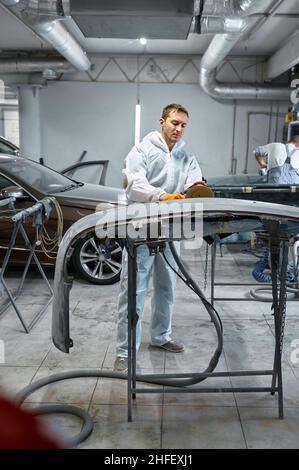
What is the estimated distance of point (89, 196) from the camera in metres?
4.85

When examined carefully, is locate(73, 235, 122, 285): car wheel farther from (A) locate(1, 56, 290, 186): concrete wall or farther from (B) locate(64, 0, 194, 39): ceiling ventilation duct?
(A) locate(1, 56, 290, 186): concrete wall

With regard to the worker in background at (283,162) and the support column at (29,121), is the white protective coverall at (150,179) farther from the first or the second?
the support column at (29,121)

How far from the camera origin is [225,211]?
2158 mm

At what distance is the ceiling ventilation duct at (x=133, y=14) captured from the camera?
397cm

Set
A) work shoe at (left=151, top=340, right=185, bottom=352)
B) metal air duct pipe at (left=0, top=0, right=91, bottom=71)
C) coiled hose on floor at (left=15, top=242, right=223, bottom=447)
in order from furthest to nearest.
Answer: metal air duct pipe at (left=0, top=0, right=91, bottom=71)
work shoe at (left=151, top=340, right=185, bottom=352)
coiled hose on floor at (left=15, top=242, right=223, bottom=447)

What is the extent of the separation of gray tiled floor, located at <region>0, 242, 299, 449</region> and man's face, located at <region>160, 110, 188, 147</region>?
60.5 inches

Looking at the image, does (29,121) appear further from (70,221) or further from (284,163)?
(284,163)

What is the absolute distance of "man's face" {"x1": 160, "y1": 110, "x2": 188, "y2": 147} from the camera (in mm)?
2820

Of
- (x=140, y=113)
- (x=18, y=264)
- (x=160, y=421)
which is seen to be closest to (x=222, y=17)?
(x=18, y=264)

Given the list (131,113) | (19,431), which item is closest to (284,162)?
(131,113)

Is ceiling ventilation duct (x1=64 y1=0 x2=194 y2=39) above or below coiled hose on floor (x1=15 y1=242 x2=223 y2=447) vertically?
above

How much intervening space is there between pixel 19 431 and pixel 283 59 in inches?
316

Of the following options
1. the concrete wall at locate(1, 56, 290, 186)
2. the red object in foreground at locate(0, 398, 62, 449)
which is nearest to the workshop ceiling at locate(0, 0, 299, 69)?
the concrete wall at locate(1, 56, 290, 186)

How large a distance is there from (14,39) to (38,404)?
6.97 meters
